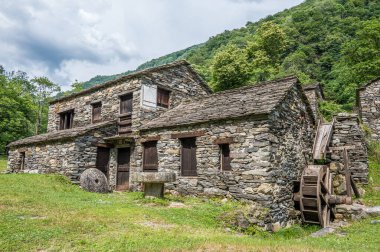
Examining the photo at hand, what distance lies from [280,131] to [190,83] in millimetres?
9002

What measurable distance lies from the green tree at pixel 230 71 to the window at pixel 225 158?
20.4 m

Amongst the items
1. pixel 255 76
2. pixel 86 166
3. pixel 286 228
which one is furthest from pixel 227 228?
pixel 255 76

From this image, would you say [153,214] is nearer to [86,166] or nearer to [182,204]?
[182,204]

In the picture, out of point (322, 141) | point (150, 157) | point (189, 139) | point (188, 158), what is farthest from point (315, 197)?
point (150, 157)

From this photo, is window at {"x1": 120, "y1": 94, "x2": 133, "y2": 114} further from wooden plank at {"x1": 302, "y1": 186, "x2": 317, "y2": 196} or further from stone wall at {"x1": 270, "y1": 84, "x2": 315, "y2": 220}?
wooden plank at {"x1": 302, "y1": 186, "x2": 317, "y2": 196}

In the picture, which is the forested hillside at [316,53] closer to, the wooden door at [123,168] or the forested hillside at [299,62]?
the forested hillside at [299,62]

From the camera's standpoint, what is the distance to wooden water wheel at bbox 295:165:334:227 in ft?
32.6

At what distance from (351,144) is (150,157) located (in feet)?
30.1

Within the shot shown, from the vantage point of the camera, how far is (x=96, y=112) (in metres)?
18.0

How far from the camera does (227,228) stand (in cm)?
778

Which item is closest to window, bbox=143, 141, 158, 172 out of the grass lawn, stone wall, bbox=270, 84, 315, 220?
the grass lawn

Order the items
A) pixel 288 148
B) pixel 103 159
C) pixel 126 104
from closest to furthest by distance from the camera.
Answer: pixel 288 148
pixel 103 159
pixel 126 104

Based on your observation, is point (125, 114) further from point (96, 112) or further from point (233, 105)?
point (233, 105)

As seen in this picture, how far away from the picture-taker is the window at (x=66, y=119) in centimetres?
2012
